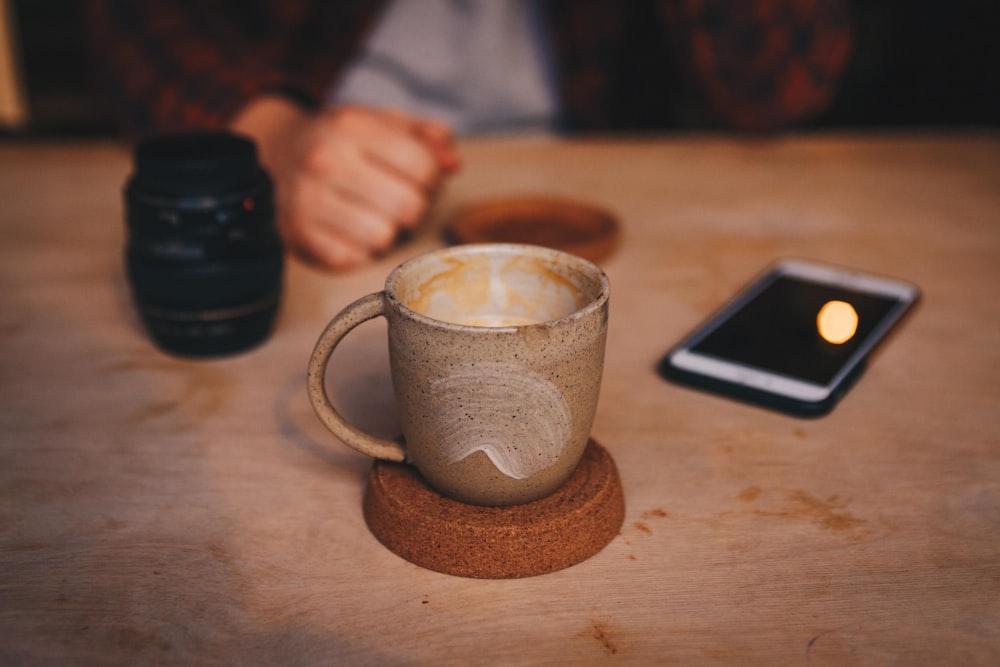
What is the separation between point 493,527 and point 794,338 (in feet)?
1.26

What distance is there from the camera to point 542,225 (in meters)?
1.01

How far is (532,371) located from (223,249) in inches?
14.3

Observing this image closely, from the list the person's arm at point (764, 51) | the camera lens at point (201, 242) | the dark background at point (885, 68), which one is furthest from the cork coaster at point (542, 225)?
the dark background at point (885, 68)

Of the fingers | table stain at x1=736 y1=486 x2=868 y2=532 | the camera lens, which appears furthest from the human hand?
table stain at x1=736 y1=486 x2=868 y2=532

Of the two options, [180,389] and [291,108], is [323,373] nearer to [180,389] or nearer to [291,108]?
[180,389]

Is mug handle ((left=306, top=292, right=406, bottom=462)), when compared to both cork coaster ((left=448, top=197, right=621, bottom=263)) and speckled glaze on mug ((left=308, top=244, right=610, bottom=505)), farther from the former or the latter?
cork coaster ((left=448, top=197, right=621, bottom=263))

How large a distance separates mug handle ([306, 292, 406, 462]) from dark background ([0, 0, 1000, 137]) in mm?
2529

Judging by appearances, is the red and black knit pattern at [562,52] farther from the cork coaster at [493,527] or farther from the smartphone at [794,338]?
the cork coaster at [493,527]

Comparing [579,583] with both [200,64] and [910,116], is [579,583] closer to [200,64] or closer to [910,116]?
[200,64]

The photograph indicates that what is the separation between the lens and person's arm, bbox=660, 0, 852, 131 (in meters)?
1.33

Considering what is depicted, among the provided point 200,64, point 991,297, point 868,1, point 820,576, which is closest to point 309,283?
point 200,64

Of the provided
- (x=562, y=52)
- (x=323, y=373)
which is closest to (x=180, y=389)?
(x=323, y=373)

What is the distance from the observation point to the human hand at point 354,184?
940 millimetres

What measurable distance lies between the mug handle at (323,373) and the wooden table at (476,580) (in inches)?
2.2
